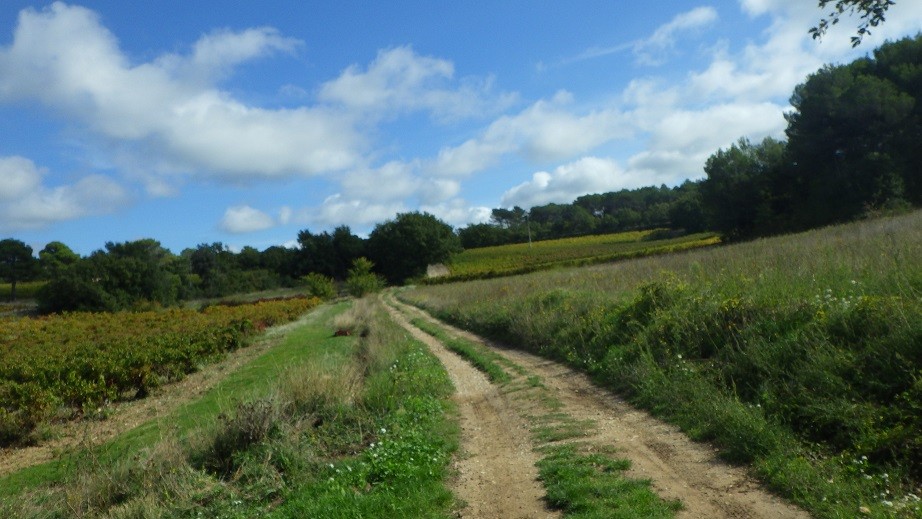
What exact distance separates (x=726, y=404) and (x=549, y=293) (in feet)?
37.6

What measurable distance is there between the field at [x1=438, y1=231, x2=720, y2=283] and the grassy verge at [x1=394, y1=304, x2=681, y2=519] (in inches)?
1856

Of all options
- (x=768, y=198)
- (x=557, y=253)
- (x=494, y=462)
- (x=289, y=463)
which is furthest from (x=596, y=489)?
(x=557, y=253)

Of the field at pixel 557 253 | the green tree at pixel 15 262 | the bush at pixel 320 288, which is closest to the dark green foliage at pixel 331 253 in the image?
the field at pixel 557 253

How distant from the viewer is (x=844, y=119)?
45.2m

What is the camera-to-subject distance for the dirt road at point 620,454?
5.37m

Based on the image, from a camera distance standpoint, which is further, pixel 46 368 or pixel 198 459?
pixel 46 368

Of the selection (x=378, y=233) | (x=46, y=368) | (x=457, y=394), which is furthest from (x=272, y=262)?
(x=457, y=394)

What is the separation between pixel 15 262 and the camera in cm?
7200

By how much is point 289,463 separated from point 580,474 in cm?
360

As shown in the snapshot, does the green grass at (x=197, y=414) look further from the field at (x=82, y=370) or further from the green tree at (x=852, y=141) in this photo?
the green tree at (x=852, y=141)

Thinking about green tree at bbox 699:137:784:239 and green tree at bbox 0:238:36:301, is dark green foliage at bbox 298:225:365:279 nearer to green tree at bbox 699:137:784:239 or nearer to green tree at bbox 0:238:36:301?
green tree at bbox 0:238:36:301

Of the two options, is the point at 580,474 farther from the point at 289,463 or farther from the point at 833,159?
the point at 833,159

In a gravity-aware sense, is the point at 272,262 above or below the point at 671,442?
above

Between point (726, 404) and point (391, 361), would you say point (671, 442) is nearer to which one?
point (726, 404)
